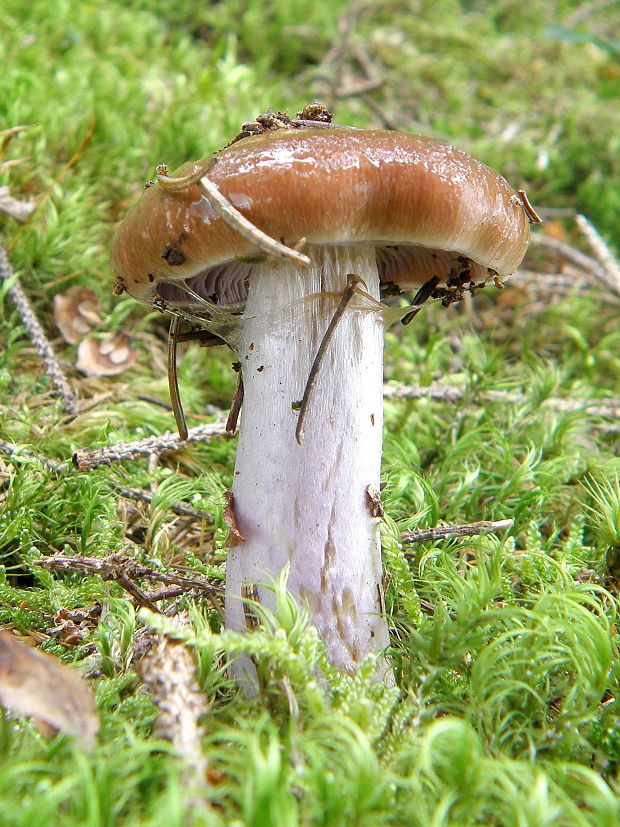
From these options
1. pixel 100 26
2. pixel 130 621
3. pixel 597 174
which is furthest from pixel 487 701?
pixel 100 26

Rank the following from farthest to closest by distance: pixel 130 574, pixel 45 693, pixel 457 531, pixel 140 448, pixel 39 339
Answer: pixel 39 339, pixel 140 448, pixel 457 531, pixel 130 574, pixel 45 693

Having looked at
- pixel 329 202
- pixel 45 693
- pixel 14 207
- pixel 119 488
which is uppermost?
pixel 14 207

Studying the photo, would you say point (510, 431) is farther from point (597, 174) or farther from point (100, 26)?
point (100, 26)

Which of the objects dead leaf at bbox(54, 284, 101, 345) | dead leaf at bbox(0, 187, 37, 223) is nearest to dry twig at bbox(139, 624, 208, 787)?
dead leaf at bbox(54, 284, 101, 345)

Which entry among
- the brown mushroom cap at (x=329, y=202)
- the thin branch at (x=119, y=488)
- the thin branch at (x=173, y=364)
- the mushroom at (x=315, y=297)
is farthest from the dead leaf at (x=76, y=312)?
the brown mushroom cap at (x=329, y=202)

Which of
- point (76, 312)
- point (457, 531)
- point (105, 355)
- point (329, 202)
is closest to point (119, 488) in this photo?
point (105, 355)

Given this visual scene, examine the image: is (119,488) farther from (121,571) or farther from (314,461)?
(314,461)
